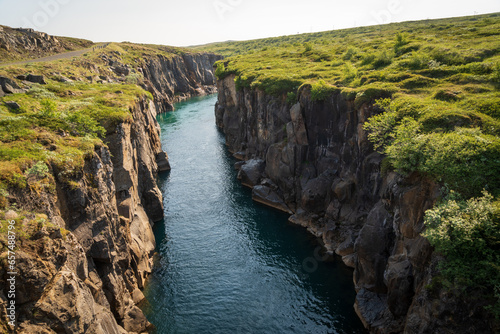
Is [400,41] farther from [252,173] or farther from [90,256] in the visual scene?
[90,256]

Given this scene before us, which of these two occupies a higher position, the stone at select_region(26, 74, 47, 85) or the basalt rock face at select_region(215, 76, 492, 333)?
the stone at select_region(26, 74, 47, 85)

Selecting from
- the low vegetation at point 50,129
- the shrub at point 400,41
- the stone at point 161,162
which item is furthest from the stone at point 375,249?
the stone at point 161,162

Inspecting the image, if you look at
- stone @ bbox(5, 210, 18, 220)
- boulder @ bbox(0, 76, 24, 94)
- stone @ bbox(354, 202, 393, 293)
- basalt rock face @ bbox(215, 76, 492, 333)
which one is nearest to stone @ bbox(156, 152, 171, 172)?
basalt rock face @ bbox(215, 76, 492, 333)

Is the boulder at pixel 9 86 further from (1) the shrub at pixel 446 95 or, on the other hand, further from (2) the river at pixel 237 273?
(1) the shrub at pixel 446 95

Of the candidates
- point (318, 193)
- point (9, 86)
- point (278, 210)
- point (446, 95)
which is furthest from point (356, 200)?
point (9, 86)

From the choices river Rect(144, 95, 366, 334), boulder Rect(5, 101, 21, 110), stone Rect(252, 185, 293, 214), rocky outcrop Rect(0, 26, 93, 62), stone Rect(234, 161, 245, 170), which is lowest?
river Rect(144, 95, 366, 334)

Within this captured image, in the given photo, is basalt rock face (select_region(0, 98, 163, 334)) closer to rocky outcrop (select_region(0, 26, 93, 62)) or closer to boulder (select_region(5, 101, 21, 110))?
boulder (select_region(5, 101, 21, 110))

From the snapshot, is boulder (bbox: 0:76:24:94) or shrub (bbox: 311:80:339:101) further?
shrub (bbox: 311:80:339:101)

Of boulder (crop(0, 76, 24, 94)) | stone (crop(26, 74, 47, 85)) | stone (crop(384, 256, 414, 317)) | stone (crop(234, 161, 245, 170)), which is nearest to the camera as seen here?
stone (crop(384, 256, 414, 317))

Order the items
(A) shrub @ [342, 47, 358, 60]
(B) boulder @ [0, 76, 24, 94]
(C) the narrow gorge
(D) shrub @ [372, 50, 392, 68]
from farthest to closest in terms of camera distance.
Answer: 1. (A) shrub @ [342, 47, 358, 60]
2. (D) shrub @ [372, 50, 392, 68]
3. (B) boulder @ [0, 76, 24, 94]
4. (C) the narrow gorge
